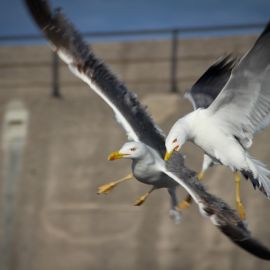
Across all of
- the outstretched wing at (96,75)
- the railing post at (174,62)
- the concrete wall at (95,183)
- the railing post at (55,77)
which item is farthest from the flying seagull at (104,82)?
the railing post at (55,77)

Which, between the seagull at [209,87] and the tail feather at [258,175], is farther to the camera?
the seagull at [209,87]

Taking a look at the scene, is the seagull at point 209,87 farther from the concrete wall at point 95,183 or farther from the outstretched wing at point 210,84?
the concrete wall at point 95,183

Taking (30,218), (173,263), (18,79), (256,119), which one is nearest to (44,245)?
(30,218)

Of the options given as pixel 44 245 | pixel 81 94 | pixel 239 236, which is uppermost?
pixel 239 236

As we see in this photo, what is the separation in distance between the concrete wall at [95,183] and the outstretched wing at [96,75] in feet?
9.49

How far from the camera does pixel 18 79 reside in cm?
1445

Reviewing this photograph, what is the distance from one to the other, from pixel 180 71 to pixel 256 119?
4143 mm

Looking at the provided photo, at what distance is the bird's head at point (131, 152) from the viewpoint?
895cm

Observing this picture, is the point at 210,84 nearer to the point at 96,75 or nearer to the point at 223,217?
the point at 96,75

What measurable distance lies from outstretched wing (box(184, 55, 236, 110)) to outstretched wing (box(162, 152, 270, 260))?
103 centimetres

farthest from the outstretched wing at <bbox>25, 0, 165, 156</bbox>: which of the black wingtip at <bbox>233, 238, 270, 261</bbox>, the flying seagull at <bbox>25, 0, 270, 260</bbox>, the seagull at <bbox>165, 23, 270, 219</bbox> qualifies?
the black wingtip at <bbox>233, 238, 270, 261</bbox>

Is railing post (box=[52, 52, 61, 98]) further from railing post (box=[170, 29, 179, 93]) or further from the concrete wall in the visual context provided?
railing post (box=[170, 29, 179, 93])

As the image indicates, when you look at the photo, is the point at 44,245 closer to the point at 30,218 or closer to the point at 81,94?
the point at 30,218

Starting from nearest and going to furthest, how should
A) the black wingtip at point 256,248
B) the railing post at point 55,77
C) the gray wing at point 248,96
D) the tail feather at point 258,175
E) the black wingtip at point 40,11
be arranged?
the black wingtip at point 256,248, the gray wing at point 248,96, the tail feather at point 258,175, the black wingtip at point 40,11, the railing post at point 55,77
